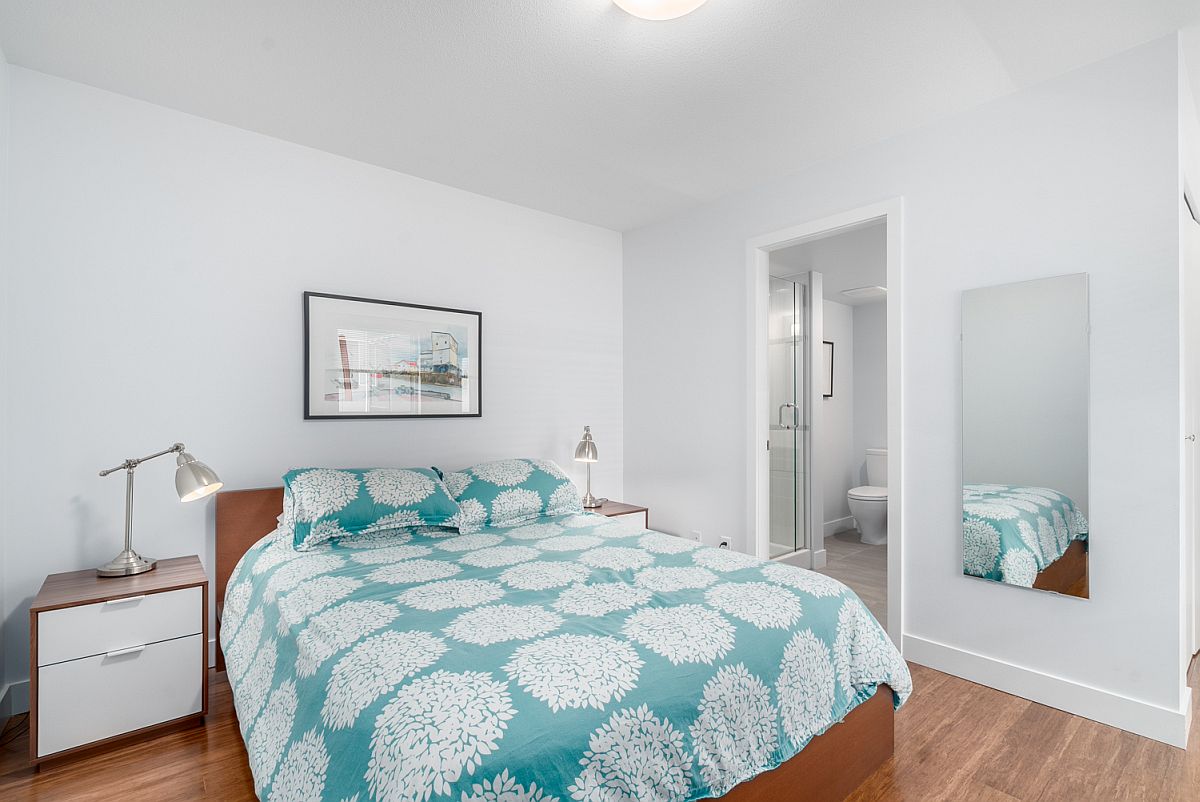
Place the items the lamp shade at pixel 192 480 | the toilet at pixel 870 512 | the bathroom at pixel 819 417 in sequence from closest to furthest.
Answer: the lamp shade at pixel 192 480, the bathroom at pixel 819 417, the toilet at pixel 870 512

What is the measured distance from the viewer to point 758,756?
1.56 metres

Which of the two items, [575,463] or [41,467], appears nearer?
[41,467]

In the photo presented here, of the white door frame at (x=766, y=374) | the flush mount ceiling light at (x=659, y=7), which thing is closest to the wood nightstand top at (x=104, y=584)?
the flush mount ceiling light at (x=659, y=7)

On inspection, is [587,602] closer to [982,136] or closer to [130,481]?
[130,481]

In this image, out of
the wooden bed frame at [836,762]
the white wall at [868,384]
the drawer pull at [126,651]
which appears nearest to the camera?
the wooden bed frame at [836,762]

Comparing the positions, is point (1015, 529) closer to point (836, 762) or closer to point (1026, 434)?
point (1026, 434)

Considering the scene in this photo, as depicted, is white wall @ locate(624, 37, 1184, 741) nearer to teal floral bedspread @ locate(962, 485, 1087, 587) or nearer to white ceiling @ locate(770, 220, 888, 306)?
teal floral bedspread @ locate(962, 485, 1087, 587)

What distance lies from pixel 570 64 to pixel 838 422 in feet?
15.4

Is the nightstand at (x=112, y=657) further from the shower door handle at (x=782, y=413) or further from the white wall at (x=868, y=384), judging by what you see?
the white wall at (x=868, y=384)

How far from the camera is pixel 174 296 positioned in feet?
8.88

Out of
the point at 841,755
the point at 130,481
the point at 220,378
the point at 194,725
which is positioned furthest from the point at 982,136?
the point at 194,725

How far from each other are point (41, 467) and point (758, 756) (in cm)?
295

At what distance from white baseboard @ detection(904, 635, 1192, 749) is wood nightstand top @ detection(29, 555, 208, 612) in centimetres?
330

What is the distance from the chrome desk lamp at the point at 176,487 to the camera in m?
2.30
